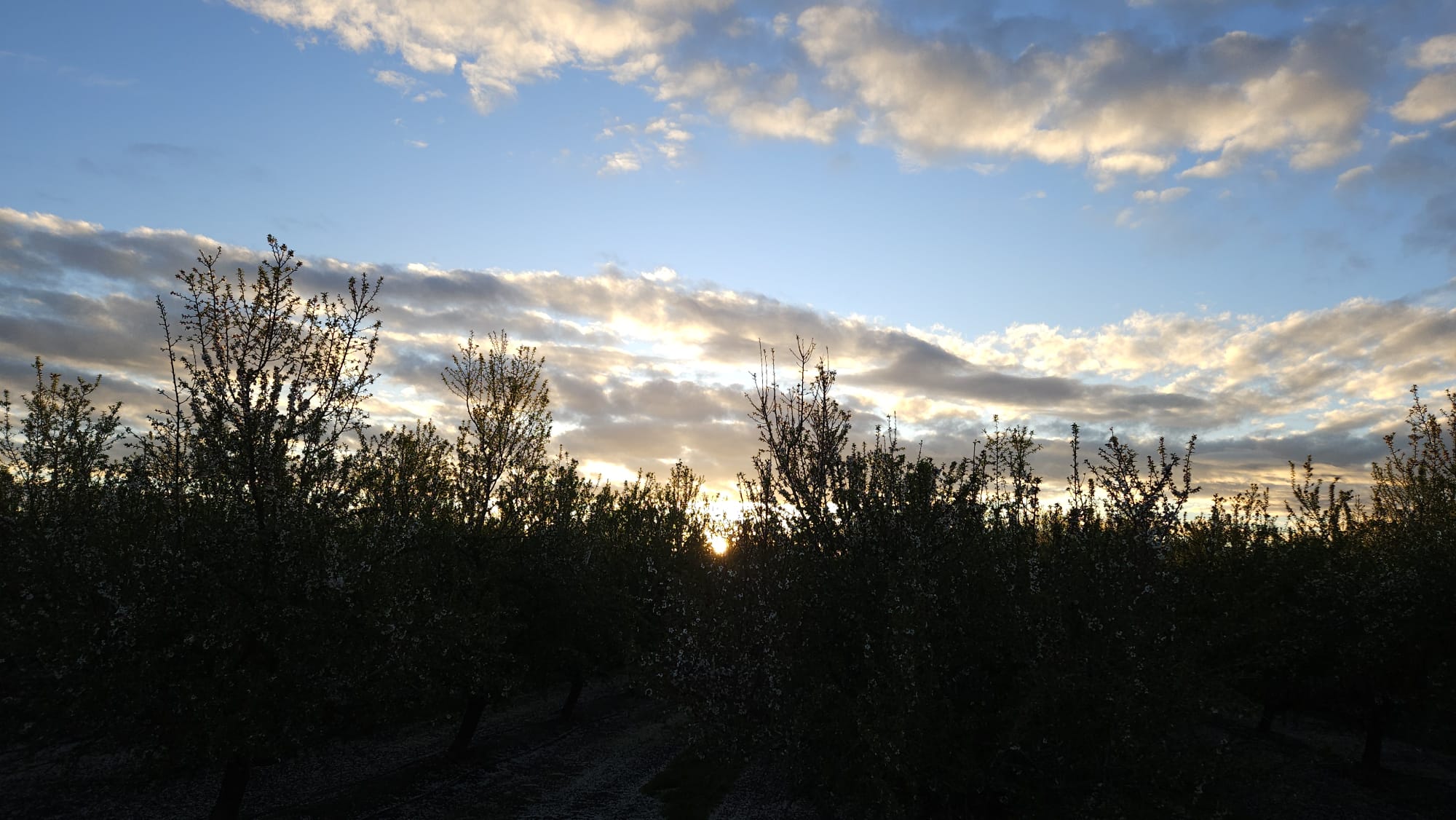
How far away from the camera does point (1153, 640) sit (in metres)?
10.9

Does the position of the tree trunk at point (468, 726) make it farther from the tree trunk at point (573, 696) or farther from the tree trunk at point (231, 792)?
the tree trunk at point (231, 792)

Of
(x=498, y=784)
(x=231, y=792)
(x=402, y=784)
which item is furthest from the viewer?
(x=498, y=784)

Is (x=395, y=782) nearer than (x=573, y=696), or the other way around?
(x=395, y=782)

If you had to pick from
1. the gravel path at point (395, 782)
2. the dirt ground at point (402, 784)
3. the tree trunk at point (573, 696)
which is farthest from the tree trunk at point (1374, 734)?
the tree trunk at point (573, 696)

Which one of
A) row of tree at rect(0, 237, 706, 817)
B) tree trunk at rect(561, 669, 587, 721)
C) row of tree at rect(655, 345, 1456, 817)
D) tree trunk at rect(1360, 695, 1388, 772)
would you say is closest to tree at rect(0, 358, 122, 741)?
row of tree at rect(0, 237, 706, 817)

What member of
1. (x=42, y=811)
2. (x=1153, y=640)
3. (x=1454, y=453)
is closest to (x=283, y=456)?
(x=42, y=811)

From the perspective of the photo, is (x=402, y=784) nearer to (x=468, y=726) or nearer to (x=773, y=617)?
(x=468, y=726)

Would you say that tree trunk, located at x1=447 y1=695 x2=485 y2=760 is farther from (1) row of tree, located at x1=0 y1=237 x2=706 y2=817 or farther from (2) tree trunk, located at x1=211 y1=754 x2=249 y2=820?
(2) tree trunk, located at x1=211 y1=754 x2=249 y2=820

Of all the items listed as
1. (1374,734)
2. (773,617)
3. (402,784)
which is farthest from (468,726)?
(1374,734)

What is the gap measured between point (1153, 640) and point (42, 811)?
25892 mm

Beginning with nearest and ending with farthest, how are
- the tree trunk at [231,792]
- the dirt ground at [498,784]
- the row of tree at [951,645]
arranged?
the row of tree at [951,645] < the tree trunk at [231,792] < the dirt ground at [498,784]

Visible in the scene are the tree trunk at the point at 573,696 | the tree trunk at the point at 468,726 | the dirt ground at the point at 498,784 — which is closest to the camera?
the dirt ground at the point at 498,784

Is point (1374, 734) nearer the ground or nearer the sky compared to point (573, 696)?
nearer the sky

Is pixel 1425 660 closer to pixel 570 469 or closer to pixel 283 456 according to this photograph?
pixel 283 456
